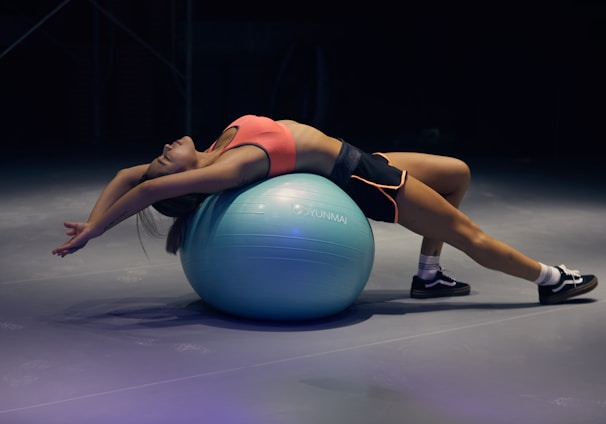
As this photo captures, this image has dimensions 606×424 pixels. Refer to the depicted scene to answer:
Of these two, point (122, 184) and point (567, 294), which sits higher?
point (122, 184)

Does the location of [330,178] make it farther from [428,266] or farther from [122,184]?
[122,184]

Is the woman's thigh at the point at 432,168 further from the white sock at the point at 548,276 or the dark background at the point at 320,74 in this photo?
the dark background at the point at 320,74

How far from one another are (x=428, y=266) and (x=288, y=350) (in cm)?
110

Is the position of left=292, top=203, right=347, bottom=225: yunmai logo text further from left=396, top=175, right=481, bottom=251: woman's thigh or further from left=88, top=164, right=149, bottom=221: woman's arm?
left=88, top=164, right=149, bottom=221: woman's arm

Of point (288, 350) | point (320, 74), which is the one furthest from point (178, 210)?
point (320, 74)

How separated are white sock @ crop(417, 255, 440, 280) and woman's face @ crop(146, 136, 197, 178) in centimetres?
125

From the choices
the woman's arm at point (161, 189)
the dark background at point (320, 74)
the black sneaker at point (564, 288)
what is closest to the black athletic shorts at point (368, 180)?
the woman's arm at point (161, 189)

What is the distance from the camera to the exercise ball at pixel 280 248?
141 inches

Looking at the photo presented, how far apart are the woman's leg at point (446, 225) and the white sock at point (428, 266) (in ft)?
0.99

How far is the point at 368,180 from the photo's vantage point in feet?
12.8

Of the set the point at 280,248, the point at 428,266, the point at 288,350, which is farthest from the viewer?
the point at 428,266

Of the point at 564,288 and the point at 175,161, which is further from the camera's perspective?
the point at 564,288

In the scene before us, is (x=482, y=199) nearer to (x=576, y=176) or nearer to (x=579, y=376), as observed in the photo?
(x=576, y=176)

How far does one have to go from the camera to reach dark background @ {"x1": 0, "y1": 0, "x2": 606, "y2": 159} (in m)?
10.2
